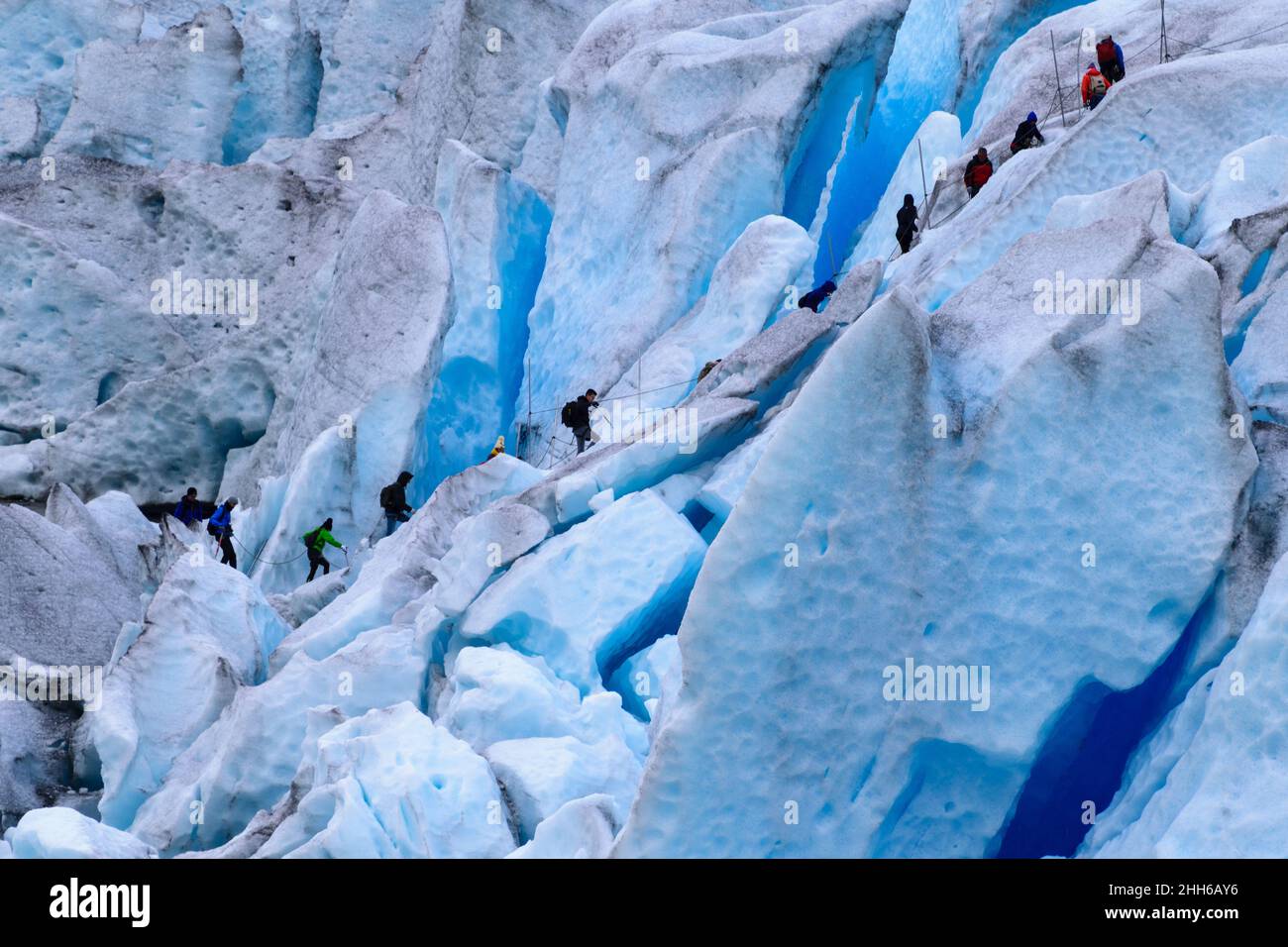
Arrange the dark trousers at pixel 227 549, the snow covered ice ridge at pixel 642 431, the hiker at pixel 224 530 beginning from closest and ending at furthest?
the snow covered ice ridge at pixel 642 431, the hiker at pixel 224 530, the dark trousers at pixel 227 549

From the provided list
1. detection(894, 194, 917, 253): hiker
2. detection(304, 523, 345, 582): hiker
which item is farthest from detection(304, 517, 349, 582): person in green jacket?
detection(894, 194, 917, 253): hiker

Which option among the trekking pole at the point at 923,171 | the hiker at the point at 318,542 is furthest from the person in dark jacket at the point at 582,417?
the trekking pole at the point at 923,171

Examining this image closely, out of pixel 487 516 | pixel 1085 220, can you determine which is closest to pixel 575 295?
pixel 487 516

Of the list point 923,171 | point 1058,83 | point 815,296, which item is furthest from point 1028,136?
point 815,296

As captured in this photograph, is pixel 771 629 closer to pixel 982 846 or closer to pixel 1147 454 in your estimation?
pixel 982 846

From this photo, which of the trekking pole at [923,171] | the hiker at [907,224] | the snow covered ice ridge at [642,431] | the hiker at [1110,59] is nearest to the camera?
the snow covered ice ridge at [642,431]

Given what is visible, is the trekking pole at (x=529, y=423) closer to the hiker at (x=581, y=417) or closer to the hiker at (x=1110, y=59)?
the hiker at (x=581, y=417)
